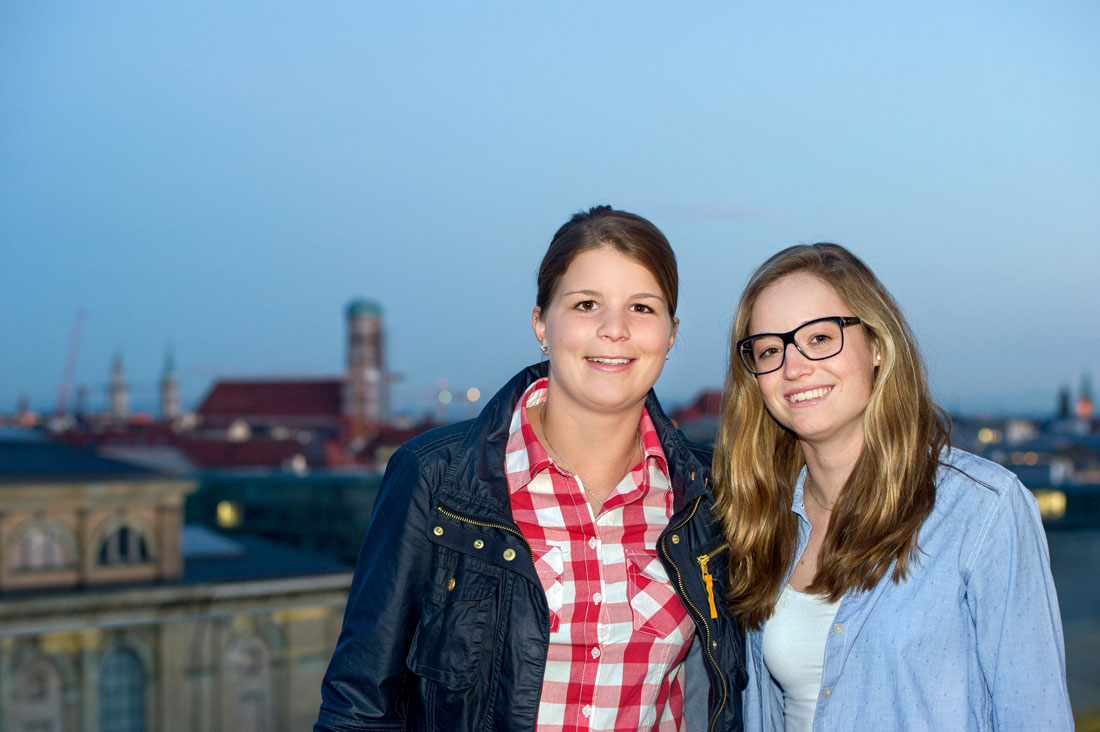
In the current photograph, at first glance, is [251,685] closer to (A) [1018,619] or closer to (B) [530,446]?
(B) [530,446]

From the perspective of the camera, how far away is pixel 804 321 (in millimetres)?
1943

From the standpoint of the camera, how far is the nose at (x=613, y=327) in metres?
1.98

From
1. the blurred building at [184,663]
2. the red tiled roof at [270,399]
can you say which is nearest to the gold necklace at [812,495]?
the blurred building at [184,663]

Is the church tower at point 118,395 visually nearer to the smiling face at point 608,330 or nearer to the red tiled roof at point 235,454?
the red tiled roof at point 235,454

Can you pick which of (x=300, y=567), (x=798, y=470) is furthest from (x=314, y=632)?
(x=300, y=567)

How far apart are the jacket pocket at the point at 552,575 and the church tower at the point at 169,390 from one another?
14522 cm

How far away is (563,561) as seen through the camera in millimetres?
1988

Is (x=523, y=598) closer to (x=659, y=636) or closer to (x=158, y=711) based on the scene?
(x=659, y=636)

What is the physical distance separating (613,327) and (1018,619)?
917 millimetres

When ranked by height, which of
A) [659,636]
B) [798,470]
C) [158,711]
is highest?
[798,470]

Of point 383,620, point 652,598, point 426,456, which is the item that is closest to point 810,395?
point 652,598

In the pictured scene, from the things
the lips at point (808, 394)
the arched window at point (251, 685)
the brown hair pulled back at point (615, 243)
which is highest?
the brown hair pulled back at point (615, 243)

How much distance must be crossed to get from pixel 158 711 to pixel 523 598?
2.09 m

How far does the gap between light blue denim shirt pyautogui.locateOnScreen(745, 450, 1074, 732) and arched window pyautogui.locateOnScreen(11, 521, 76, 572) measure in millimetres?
26574
